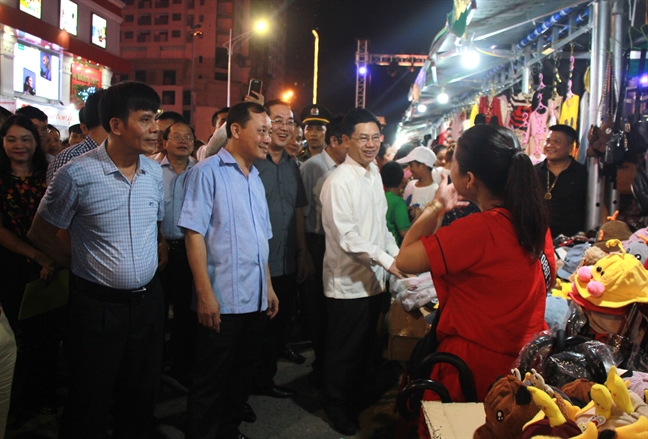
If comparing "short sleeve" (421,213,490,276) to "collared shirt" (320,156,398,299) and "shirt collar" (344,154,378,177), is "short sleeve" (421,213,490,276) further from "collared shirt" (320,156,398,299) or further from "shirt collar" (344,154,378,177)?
"shirt collar" (344,154,378,177)

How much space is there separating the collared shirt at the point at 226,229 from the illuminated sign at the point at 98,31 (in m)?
24.7

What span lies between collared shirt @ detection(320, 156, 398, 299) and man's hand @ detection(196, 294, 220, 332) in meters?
1.06

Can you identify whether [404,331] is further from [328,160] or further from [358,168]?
[328,160]

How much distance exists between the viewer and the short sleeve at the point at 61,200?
2684 mm

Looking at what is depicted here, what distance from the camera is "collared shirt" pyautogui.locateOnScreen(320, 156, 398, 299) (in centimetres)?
364

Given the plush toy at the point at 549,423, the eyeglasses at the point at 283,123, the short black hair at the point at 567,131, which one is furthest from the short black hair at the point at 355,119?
the plush toy at the point at 549,423

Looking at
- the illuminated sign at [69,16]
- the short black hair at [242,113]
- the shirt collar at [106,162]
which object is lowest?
the shirt collar at [106,162]

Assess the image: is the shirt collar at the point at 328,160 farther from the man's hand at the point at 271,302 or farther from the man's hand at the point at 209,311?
the man's hand at the point at 209,311

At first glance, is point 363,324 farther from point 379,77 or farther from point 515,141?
point 379,77

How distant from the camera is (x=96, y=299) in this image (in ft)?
9.02

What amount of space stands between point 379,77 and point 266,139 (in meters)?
24.8

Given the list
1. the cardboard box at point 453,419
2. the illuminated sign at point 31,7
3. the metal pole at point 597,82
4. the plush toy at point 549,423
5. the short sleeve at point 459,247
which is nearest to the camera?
the plush toy at point 549,423

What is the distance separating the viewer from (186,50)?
52.8 m

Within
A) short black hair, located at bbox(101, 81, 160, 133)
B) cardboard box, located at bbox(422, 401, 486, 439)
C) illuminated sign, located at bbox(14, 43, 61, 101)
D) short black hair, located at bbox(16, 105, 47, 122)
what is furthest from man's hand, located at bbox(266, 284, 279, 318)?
illuminated sign, located at bbox(14, 43, 61, 101)
